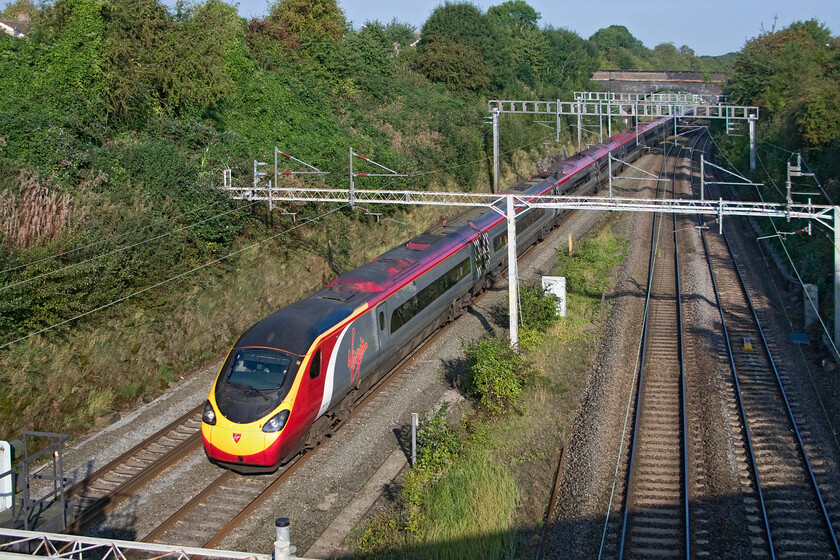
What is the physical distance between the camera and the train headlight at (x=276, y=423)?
12.1 m

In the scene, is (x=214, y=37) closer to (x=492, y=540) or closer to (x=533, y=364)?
(x=533, y=364)

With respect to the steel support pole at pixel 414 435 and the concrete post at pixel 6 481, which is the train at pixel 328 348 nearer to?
the steel support pole at pixel 414 435

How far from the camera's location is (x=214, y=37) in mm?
27375

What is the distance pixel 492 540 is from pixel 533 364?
24.0 feet

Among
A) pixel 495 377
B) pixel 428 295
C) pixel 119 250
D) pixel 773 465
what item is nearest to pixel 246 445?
pixel 495 377

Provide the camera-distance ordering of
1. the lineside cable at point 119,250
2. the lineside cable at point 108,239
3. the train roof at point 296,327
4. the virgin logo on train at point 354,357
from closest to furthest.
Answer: the train roof at point 296,327 → the virgin logo on train at point 354,357 → the lineside cable at point 119,250 → the lineside cable at point 108,239

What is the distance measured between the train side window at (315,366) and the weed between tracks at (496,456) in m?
2.33

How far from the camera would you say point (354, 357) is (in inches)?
570

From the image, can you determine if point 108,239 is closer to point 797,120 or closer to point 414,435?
point 414,435

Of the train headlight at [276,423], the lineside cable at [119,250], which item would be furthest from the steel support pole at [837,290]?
the lineside cable at [119,250]

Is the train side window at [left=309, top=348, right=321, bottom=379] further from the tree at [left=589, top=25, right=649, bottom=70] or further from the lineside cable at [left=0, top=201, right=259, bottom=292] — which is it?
the tree at [left=589, top=25, right=649, bottom=70]

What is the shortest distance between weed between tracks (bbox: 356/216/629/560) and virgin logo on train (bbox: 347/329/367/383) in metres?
1.68

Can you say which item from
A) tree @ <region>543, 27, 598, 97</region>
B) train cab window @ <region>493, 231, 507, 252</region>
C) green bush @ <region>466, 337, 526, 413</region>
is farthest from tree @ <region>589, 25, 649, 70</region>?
green bush @ <region>466, 337, 526, 413</region>

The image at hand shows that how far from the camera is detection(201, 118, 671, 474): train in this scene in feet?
40.2
